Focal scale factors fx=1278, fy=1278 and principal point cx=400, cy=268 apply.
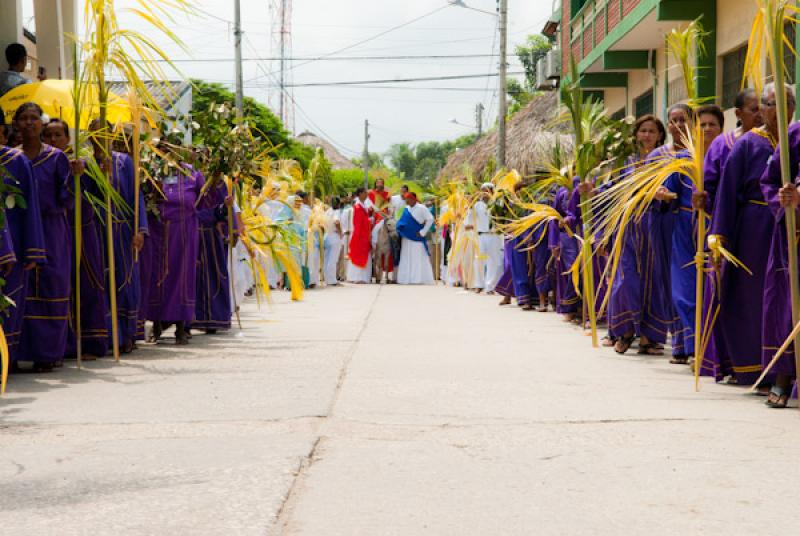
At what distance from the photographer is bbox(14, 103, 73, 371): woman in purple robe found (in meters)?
8.91

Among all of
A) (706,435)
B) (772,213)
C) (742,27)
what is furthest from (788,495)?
(742,27)

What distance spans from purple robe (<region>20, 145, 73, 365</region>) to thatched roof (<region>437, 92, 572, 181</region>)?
64.6ft

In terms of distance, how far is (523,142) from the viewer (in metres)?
32.5

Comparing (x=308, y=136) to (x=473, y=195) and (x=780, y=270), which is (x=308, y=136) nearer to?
(x=473, y=195)

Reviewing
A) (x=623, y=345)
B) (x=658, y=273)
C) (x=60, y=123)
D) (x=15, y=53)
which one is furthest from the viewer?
(x=15, y=53)

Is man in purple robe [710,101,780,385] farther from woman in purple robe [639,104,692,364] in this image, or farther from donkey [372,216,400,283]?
donkey [372,216,400,283]

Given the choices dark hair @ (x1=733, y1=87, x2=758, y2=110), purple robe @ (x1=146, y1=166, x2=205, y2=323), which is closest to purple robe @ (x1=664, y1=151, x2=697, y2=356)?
dark hair @ (x1=733, y1=87, x2=758, y2=110)

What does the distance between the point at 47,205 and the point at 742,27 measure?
1051cm

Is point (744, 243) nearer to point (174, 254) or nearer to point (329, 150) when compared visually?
point (174, 254)

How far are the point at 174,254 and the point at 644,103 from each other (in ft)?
48.3

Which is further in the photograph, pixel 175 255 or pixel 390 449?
pixel 175 255

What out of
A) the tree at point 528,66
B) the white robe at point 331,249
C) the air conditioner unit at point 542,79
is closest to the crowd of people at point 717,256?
the white robe at point 331,249

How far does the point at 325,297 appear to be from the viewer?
791 inches

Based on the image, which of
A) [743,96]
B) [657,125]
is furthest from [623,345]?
[743,96]
